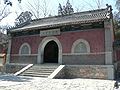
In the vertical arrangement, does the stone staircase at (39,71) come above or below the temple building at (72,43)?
below

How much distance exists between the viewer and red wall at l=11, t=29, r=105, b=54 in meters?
12.4

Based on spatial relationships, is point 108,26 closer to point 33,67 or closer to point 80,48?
point 80,48

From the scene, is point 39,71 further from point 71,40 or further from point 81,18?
point 81,18

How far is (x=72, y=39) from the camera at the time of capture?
13.5 metres

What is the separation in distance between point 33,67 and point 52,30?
11.1 ft

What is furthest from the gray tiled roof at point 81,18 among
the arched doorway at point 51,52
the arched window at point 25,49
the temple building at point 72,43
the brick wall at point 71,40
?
the arched doorway at point 51,52

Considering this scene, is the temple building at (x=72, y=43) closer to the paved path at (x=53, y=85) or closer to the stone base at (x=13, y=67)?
the stone base at (x=13, y=67)

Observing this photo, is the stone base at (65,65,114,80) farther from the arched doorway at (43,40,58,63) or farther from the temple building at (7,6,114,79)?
the arched doorway at (43,40,58,63)

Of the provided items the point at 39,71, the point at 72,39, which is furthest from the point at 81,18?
the point at 39,71

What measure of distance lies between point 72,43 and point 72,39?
326 mm

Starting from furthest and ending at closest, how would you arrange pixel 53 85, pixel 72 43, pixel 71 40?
pixel 71 40
pixel 72 43
pixel 53 85

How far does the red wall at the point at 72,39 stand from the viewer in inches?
486

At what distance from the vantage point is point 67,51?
13508mm

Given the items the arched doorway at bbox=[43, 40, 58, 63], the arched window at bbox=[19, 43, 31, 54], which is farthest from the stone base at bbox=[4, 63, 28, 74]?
the arched doorway at bbox=[43, 40, 58, 63]
